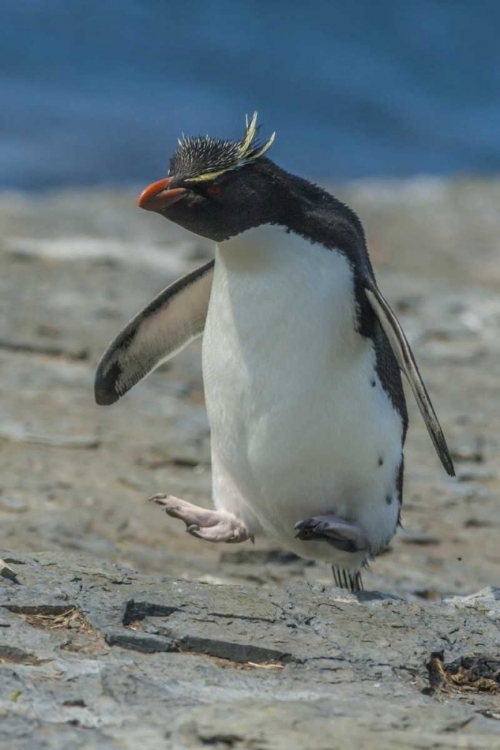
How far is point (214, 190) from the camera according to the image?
379 cm

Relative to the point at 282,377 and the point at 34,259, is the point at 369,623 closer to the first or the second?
the point at 282,377

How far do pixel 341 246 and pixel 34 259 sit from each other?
5.35 metres

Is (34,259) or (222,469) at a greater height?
(34,259)

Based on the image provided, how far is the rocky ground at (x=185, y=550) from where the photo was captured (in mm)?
2498

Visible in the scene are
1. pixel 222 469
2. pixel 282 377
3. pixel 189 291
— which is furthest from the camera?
pixel 189 291

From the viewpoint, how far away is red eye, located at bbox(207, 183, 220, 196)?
3783 millimetres

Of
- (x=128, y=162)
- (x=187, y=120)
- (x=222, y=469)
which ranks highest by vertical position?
(x=187, y=120)

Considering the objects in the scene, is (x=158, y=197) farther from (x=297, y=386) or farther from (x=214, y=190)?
(x=297, y=386)

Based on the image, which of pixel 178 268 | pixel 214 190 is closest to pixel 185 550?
pixel 214 190

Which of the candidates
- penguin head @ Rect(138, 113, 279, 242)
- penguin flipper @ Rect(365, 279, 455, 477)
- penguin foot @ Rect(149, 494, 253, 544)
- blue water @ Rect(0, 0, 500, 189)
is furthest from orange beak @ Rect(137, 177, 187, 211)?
blue water @ Rect(0, 0, 500, 189)

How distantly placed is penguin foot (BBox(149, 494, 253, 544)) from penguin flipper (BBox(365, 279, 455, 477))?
70 cm

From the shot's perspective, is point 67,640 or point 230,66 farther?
point 230,66

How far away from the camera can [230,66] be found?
26422mm

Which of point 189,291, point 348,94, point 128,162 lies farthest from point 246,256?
point 348,94
